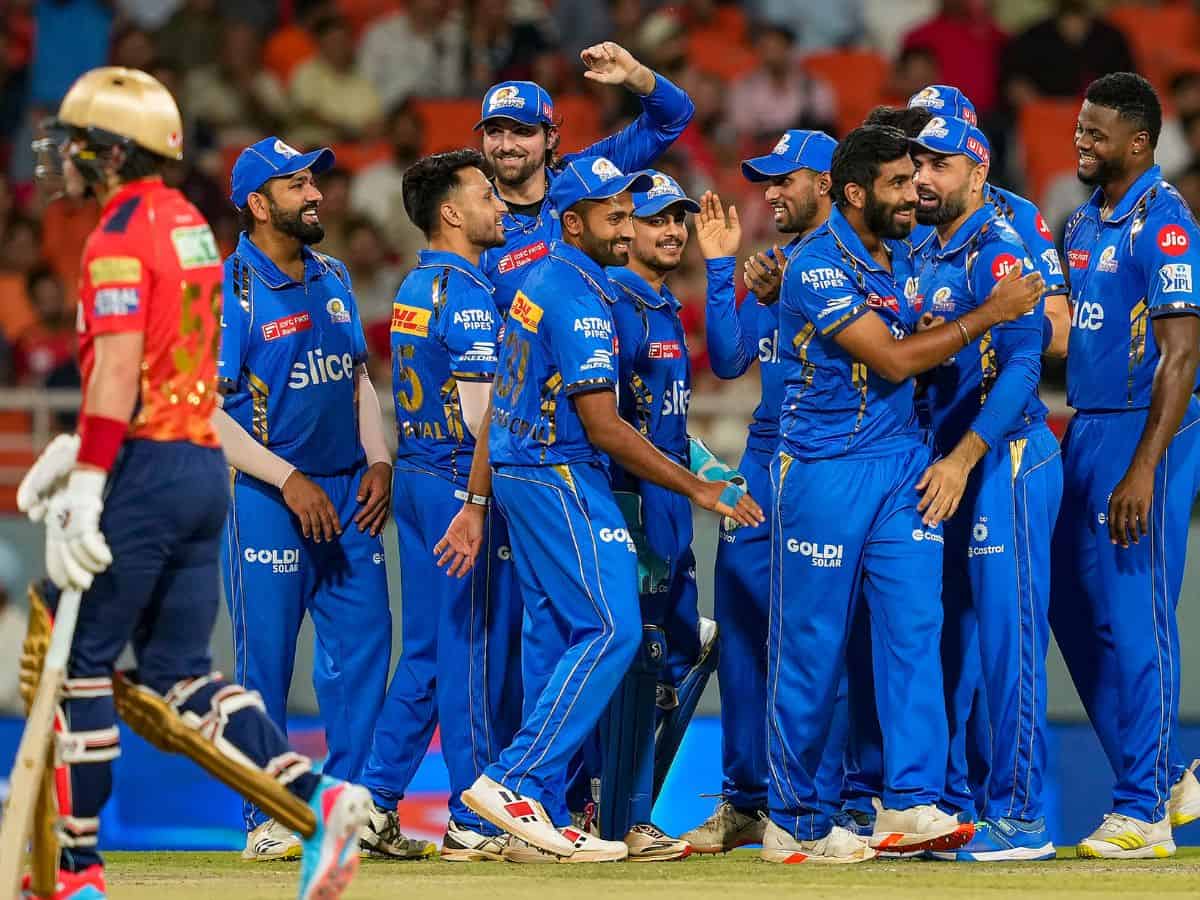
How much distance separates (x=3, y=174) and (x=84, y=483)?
33.0 feet

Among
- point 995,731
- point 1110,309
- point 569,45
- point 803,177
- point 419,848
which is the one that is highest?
point 569,45

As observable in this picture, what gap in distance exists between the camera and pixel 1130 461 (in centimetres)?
705

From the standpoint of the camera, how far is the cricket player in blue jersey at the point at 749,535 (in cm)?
742

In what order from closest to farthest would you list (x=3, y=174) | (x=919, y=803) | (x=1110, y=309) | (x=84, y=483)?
→ (x=84, y=483)
(x=919, y=803)
(x=1110, y=309)
(x=3, y=174)

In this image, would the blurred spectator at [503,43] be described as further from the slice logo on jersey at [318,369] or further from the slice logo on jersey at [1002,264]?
the slice logo on jersey at [1002,264]

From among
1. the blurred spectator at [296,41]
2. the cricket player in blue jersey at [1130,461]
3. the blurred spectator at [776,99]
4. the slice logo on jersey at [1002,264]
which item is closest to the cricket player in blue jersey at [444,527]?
the slice logo on jersey at [1002,264]

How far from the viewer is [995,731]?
688 cm

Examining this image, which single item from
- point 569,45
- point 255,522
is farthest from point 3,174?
point 255,522

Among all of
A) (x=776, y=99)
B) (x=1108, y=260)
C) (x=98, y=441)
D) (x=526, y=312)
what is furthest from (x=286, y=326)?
(x=776, y=99)

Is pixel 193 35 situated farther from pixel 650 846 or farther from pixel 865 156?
pixel 650 846

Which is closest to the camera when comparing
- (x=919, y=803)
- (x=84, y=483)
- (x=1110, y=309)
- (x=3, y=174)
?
(x=84, y=483)

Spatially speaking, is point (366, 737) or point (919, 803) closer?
point (919, 803)

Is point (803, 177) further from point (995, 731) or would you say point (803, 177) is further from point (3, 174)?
point (3, 174)

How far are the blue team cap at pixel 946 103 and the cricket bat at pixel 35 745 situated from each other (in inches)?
151
